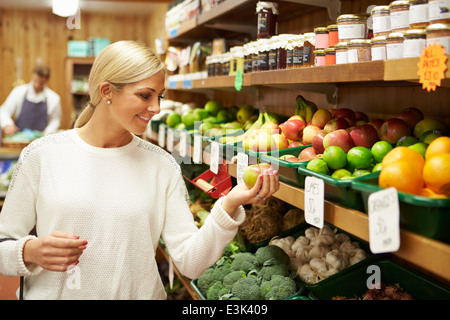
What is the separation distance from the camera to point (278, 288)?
69.0 inches

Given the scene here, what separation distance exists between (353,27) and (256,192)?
24.4 inches

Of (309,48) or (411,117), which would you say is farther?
(309,48)

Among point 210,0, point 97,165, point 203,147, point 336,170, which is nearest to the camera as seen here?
point 336,170

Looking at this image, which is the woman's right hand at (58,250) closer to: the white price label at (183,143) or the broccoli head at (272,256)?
the broccoli head at (272,256)

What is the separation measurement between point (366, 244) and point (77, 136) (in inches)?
48.1

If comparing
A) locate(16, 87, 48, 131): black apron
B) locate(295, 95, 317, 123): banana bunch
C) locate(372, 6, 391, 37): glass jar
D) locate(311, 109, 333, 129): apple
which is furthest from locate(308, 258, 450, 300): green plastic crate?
locate(16, 87, 48, 131): black apron

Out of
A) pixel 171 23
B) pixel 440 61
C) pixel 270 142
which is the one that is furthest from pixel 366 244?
pixel 171 23

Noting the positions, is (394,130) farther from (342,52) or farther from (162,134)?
(162,134)

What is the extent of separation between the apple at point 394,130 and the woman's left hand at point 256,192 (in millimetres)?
432

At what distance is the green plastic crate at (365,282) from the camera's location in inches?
63.6

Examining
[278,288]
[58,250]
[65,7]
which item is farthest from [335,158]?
[65,7]

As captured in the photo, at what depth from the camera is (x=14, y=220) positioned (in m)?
1.51

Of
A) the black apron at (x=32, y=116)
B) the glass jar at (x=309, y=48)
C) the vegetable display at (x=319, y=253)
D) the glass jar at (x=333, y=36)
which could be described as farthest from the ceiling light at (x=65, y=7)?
the black apron at (x=32, y=116)

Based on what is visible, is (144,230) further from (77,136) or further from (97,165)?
(77,136)
